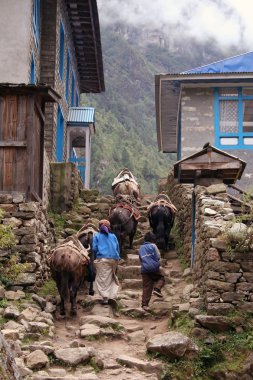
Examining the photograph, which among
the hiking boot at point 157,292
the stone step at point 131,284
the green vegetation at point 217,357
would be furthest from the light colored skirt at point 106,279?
the green vegetation at point 217,357

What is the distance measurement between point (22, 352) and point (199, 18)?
340 ft

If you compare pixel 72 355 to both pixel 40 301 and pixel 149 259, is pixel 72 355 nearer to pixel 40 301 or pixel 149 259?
pixel 40 301

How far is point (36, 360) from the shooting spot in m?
9.72

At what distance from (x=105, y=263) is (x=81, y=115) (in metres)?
15.1

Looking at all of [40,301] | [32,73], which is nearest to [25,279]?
[40,301]

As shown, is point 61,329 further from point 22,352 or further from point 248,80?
point 248,80

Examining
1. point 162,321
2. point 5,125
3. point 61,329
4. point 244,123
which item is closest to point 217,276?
point 162,321

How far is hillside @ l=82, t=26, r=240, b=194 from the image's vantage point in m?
53.0

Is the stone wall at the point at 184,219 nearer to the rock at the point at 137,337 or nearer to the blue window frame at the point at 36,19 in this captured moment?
the rock at the point at 137,337

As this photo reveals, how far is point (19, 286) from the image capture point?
13242mm

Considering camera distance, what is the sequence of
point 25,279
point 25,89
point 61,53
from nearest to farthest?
point 25,279 < point 25,89 < point 61,53

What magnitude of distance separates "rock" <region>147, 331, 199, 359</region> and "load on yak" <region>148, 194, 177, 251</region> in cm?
633

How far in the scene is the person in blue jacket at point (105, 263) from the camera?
13.6 metres

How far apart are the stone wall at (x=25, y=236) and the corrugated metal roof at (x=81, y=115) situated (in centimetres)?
1329
